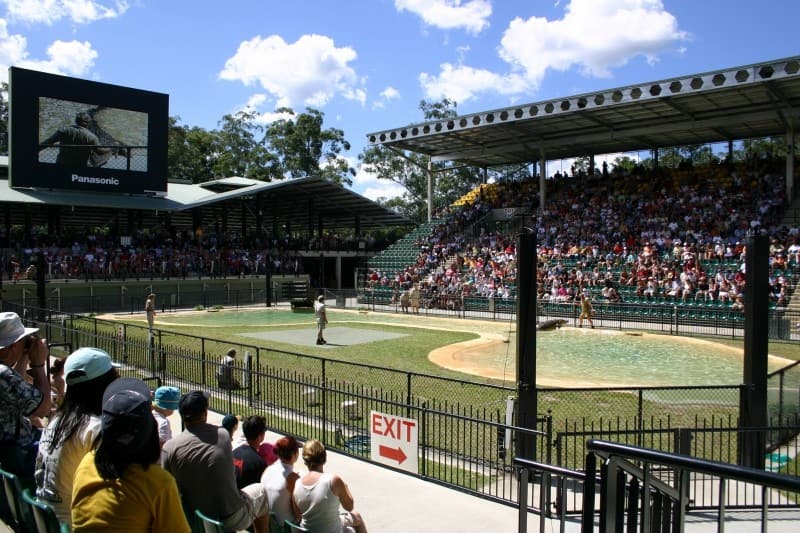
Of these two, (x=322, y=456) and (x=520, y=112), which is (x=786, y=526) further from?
(x=520, y=112)

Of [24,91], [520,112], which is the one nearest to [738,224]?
[520,112]

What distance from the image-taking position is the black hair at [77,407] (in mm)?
3861

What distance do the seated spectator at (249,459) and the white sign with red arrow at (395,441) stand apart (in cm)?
305

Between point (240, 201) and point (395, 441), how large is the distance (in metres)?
44.3

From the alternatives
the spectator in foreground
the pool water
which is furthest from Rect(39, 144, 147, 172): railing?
the spectator in foreground

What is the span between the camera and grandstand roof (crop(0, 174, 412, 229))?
39156mm

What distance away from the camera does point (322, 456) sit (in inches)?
217

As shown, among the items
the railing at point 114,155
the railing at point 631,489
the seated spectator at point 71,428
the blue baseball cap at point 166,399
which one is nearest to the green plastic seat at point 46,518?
the seated spectator at point 71,428

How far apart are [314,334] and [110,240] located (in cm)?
2391

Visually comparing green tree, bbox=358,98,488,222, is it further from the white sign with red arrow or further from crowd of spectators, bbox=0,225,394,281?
the white sign with red arrow

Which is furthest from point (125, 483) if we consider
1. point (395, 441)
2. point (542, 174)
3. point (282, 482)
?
point (542, 174)

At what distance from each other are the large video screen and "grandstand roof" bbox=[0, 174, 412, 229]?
0.86 metres

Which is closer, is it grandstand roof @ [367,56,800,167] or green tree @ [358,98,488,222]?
grandstand roof @ [367,56,800,167]

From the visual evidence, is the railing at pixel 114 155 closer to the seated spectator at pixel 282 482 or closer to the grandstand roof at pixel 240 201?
the grandstand roof at pixel 240 201
